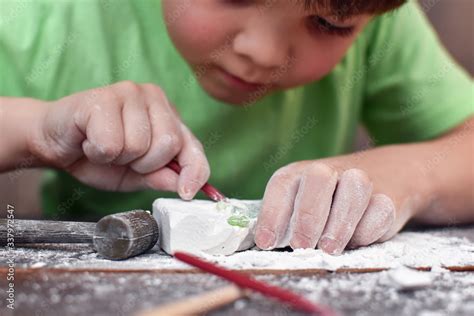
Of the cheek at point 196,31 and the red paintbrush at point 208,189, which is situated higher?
the cheek at point 196,31

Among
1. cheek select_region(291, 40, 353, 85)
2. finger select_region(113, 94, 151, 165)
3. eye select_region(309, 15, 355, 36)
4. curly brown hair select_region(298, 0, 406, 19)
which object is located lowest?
finger select_region(113, 94, 151, 165)

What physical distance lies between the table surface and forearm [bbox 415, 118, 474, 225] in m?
0.36

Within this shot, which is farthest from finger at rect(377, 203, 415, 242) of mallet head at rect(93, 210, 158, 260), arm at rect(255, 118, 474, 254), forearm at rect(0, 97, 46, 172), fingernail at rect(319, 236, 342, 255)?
forearm at rect(0, 97, 46, 172)

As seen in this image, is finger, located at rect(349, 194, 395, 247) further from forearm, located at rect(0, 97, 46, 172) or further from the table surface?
forearm, located at rect(0, 97, 46, 172)

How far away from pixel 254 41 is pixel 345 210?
0.24 metres

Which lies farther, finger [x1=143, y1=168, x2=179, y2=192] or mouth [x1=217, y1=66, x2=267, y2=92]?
mouth [x1=217, y1=66, x2=267, y2=92]

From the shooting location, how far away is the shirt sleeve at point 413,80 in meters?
1.17

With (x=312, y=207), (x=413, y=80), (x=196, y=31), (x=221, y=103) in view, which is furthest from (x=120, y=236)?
(x=413, y=80)

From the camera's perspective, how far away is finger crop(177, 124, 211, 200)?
0.74 m

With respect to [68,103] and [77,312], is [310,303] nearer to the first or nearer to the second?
[77,312]

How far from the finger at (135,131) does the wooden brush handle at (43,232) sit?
107 mm

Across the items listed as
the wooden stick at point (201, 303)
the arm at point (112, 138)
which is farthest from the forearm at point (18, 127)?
the wooden stick at point (201, 303)

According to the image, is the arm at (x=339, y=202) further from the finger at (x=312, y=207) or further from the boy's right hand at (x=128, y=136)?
the boy's right hand at (x=128, y=136)

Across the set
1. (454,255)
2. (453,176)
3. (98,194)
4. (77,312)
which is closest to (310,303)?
(77,312)
